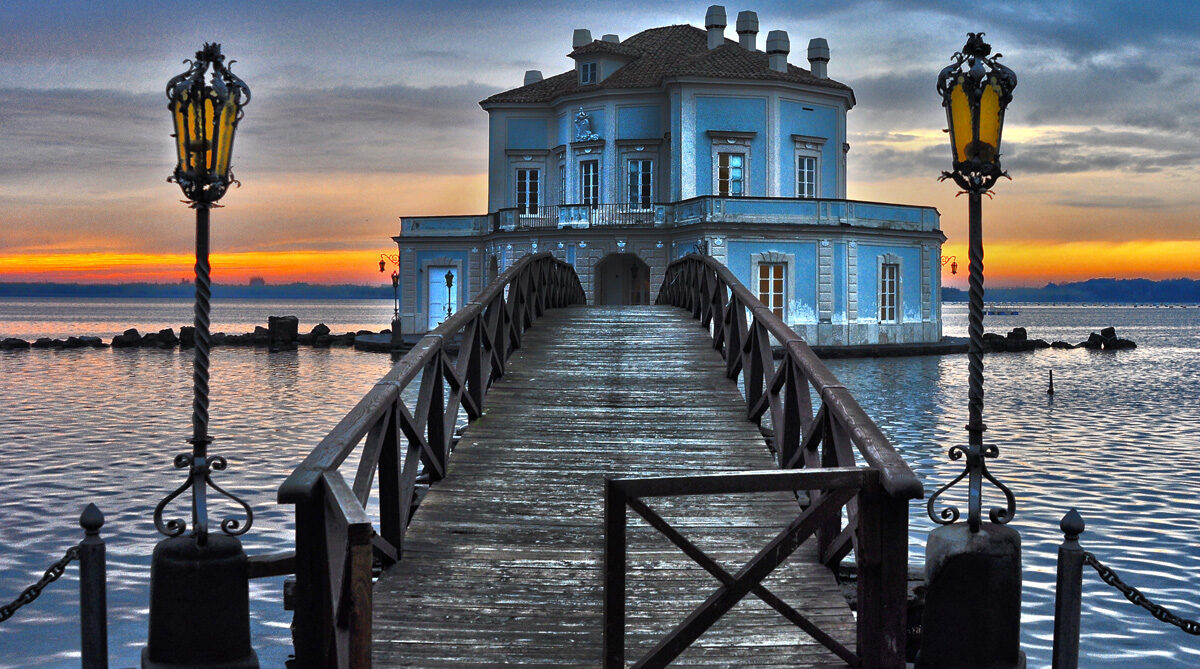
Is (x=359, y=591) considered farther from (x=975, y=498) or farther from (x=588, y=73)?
(x=588, y=73)

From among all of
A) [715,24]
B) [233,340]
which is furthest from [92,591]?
[233,340]

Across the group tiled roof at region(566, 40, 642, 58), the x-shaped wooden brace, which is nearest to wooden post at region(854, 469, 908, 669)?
the x-shaped wooden brace

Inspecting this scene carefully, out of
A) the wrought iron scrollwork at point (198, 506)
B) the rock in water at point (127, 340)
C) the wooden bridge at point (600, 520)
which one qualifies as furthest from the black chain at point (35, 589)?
the rock in water at point (127, 340)

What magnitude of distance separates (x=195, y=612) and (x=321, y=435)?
12.8m

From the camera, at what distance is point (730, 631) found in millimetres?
4652

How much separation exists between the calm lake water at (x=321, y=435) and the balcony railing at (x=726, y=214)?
16.0 feet

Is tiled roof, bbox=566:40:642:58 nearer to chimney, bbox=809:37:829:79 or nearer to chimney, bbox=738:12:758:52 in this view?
chimney, bbox=738:12:758:52

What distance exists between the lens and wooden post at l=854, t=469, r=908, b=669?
4.00 metres

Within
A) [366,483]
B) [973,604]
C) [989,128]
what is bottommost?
[973,604]

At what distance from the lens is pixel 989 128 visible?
571 centimetres

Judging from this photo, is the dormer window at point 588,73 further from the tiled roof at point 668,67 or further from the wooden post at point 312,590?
the wooden post at point 312,590

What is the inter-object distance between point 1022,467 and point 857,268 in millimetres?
19243

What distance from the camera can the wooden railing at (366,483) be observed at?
3.51m

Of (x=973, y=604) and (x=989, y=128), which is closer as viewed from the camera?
(x=973, y=604)
